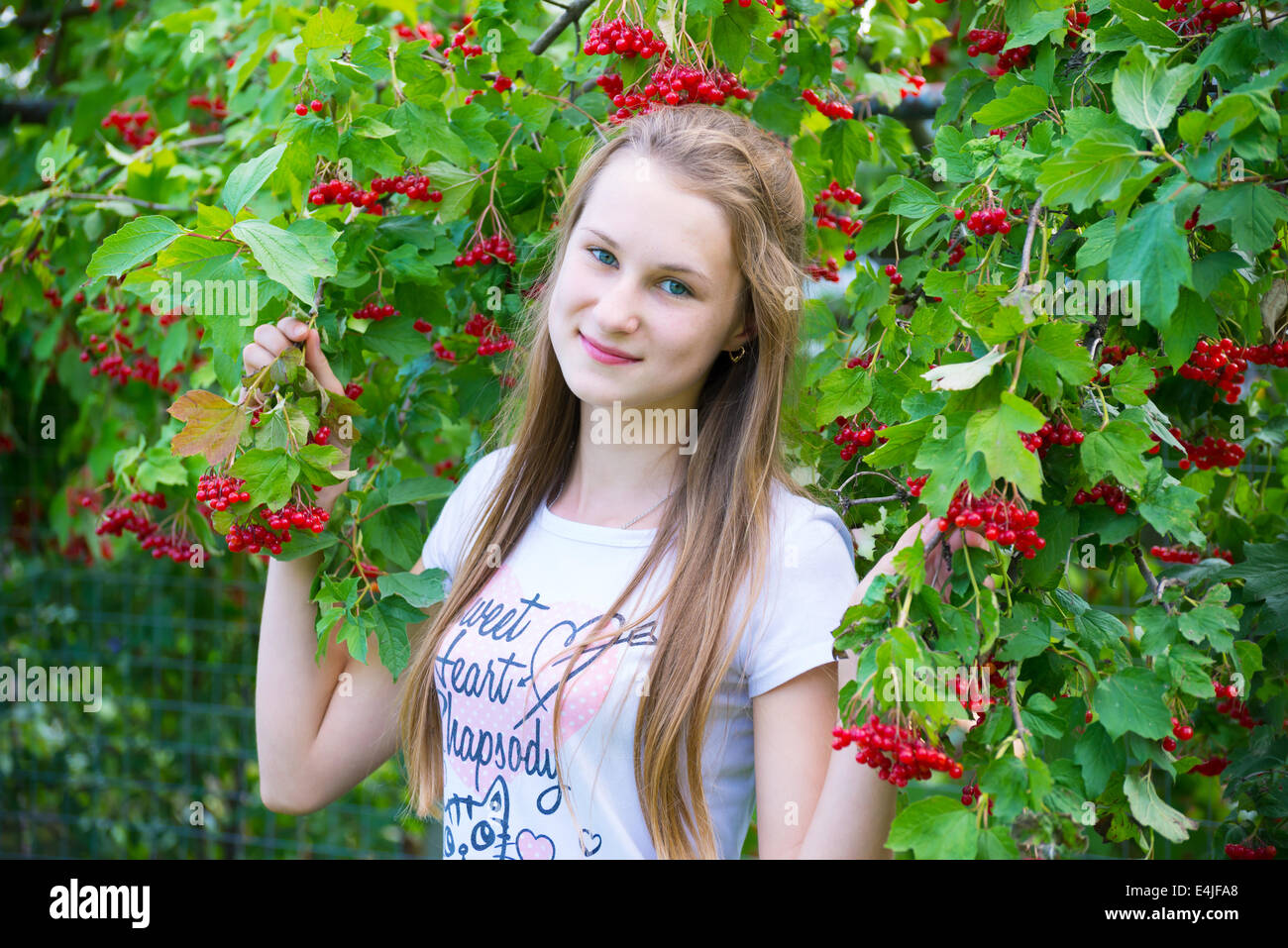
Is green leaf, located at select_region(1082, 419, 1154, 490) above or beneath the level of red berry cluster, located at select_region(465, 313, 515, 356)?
beneath

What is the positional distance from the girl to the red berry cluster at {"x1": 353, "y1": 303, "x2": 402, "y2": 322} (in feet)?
0.68

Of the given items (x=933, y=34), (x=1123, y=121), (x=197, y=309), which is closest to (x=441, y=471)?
(x=197, y=309)

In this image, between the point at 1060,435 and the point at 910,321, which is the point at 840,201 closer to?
the point at 910,321

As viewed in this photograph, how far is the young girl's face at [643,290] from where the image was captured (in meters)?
1.54

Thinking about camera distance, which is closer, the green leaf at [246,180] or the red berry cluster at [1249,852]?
the green leaf at [246,180]

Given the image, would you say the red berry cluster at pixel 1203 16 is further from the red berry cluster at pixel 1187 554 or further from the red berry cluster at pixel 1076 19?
the red berry cluster at pixel 1187 554

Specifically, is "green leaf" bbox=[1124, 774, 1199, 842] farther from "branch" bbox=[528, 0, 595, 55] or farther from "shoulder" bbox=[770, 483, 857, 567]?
"branch" bbox=[528, 0, 595, 55]

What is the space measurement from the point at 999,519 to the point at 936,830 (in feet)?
1.06

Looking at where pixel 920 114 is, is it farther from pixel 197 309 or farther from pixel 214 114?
pixel 197 309

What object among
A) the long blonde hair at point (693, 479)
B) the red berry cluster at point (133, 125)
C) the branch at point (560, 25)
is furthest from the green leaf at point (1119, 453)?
the red berry cluster at point (133, 125)

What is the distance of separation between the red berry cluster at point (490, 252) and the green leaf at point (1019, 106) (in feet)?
2.68

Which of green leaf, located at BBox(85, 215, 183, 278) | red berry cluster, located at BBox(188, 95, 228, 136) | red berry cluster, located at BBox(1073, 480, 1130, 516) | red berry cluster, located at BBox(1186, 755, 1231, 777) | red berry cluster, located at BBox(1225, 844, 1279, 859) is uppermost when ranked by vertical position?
red berry cluster, located at BBox(188, 95, 228, 136)

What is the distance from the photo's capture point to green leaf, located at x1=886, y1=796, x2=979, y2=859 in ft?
3.55

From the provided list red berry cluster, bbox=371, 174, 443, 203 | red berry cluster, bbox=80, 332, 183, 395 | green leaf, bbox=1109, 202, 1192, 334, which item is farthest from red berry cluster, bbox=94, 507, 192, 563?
green leaf, bbox=1109, 202, 1192, 334
